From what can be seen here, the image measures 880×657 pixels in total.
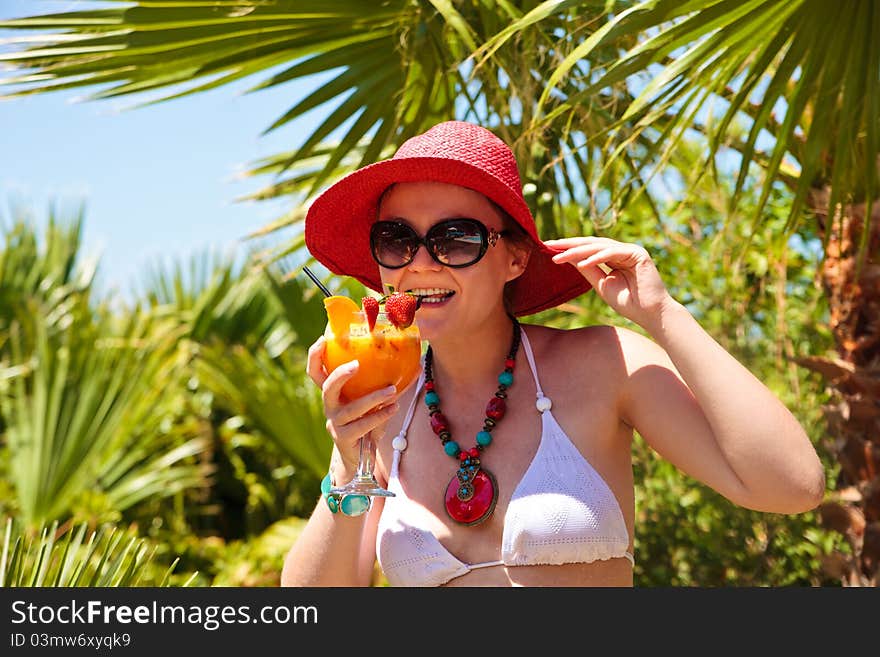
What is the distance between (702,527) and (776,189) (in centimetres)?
173

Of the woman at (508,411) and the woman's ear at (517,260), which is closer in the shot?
the woman at (508,411)

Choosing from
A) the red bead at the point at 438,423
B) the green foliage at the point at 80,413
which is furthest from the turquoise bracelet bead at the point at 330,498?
the green foliage at the point at 80,413

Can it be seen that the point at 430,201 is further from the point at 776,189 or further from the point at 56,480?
the point at 56,480

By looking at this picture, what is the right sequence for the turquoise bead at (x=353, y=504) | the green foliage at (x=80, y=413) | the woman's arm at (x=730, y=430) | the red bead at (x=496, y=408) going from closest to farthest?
the woman's arm at (x=730, y=430) < the turquoise bead at (x=353, y=504) < the red bead at (x=496, y=408) < the green foliage at (x=80, y=413)

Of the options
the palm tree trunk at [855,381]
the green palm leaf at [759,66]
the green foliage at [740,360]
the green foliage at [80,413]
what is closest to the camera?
the green palm leaf at [759,66]

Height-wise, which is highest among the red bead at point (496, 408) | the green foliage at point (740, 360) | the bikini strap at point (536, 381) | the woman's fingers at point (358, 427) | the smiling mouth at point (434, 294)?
the smiling mouth at point (434, 294)

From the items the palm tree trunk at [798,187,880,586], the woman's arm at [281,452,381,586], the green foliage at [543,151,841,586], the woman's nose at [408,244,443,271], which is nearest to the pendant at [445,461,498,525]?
Answer: the woman's arm at [281,452,381,586]

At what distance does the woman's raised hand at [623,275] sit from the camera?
6.12 ft

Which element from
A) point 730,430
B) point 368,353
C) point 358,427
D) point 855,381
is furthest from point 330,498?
point 855,381

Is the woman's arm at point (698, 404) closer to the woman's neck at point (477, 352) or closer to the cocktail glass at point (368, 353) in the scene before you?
the woman's neck at point (477, 352)

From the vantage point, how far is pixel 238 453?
732 centimetres

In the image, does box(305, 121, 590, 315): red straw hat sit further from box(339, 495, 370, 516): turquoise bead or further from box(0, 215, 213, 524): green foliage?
box(0, 215, 213, 524): green foliage

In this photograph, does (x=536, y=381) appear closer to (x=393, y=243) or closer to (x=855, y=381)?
(x=393, y=243)

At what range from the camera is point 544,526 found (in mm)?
1876
